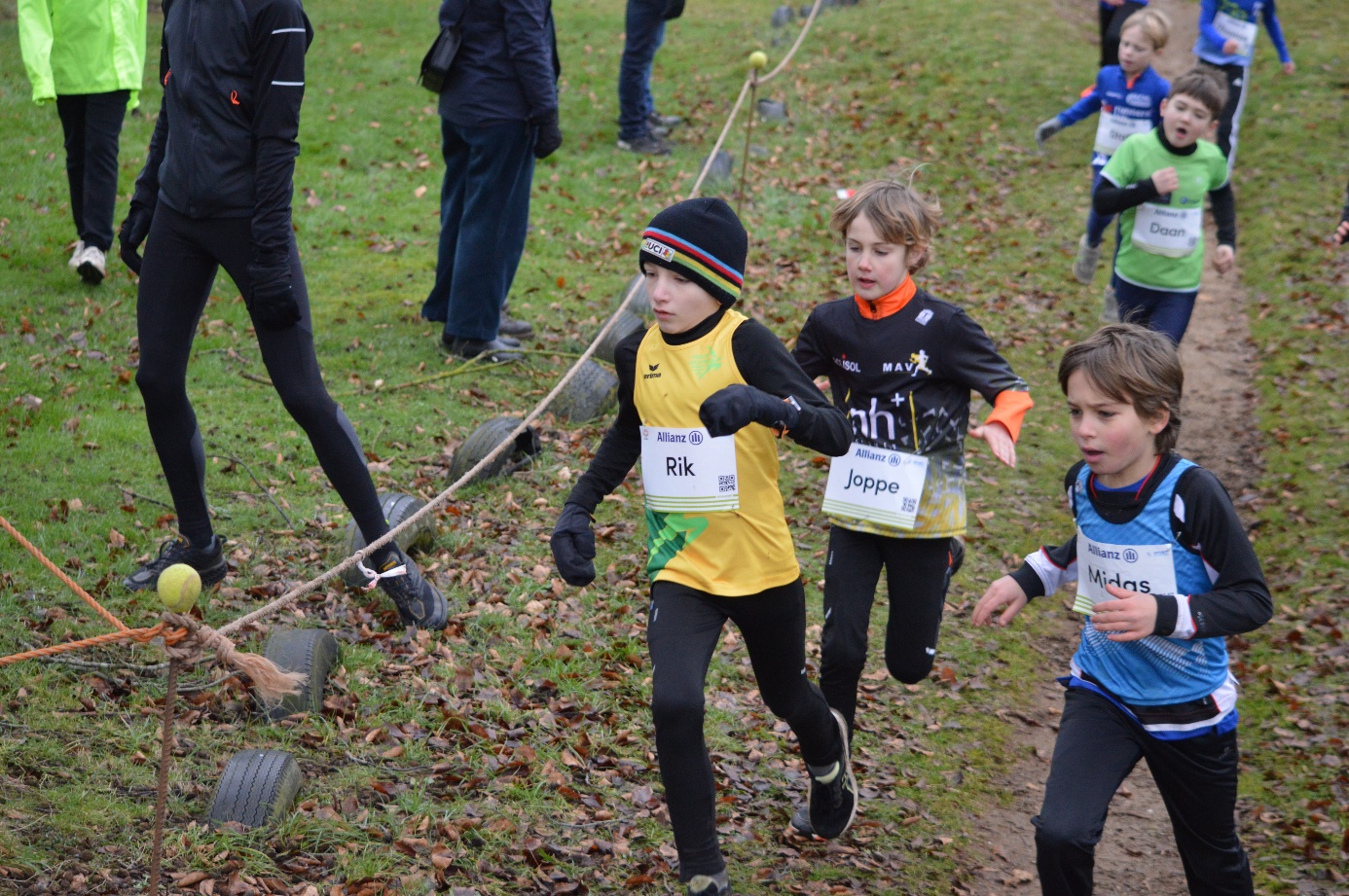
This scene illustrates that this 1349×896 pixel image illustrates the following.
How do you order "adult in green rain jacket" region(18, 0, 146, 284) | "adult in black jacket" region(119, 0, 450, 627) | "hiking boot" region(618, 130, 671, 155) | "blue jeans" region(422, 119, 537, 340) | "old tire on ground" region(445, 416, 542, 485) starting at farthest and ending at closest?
1. "hiking boot" region(618, 130, 671, 155)
2. "adult in green rain jacket" region(18, 0, 146, 284)
3. "blue jeans" region(422, 119, 537, 340)
4. "old tire on ground" region(445, 416, 542, 485)
5. "adult in black jacket" region(119, 0, 450, 627)

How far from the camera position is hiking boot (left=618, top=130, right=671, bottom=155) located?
12750 millimetres

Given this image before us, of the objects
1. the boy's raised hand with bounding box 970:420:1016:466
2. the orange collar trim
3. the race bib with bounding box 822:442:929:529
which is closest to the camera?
the boy's raised hand with bounding box 970:420:1016:466

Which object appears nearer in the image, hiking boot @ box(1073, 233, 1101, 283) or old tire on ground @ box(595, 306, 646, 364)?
old tire on ground @ box(595, 306, 646, 364)

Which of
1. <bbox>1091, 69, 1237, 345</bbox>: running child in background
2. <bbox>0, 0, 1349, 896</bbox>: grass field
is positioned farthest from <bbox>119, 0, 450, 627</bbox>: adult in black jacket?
<bbox>1091, 69, 1237, 345</bbox>: running child in background

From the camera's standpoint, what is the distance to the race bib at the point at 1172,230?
254 inches

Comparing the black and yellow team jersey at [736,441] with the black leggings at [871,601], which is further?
the black leggings at [871,601]

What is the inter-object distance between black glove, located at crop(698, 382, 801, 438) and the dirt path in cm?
208

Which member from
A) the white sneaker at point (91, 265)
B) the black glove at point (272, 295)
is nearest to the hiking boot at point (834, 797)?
the black glove at point (272, 295)

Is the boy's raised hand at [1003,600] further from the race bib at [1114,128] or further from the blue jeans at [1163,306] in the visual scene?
the race bib at [1114,128]

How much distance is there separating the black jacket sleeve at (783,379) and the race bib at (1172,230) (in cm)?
385

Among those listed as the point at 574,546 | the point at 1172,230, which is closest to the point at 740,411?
the point at 574,546

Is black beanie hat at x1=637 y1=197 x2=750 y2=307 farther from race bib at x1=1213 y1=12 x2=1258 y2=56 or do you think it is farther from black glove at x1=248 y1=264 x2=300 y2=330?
race bib at x1=1213 y1=12 x2=1258 y2=56

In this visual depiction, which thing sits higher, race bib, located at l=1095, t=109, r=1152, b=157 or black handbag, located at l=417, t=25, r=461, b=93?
black handbag, located at l=417, t=25, r=461, b=93

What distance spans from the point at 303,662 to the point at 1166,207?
5.08m
